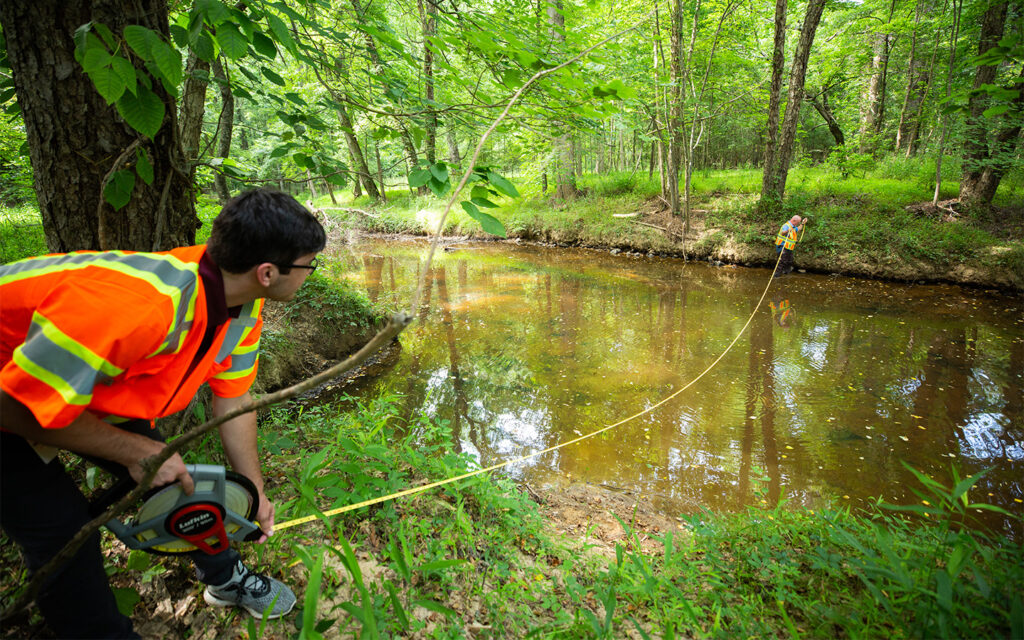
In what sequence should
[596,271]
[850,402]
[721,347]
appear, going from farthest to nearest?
[596,271] → [721,347] → [850,402]

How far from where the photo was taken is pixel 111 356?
Result: 40.4 inches

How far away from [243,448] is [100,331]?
2.64 feet

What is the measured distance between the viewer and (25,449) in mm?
1187

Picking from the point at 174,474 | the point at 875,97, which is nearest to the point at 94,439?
the point at 174,474

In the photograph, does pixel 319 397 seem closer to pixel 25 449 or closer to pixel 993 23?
pixel 25 449

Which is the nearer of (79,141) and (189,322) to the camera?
(189,322)

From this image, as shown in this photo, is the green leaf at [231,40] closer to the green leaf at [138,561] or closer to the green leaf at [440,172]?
the green leaf at [440,172]

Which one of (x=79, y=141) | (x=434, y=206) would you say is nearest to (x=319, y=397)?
(x=79, y=141)

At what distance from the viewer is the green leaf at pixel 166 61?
3.81 ft

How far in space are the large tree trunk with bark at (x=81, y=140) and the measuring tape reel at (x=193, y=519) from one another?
1293 millimetres

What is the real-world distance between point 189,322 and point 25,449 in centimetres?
57

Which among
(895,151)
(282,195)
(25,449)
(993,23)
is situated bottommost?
(25,449)

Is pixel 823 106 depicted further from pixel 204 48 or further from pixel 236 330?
pixel 236 330

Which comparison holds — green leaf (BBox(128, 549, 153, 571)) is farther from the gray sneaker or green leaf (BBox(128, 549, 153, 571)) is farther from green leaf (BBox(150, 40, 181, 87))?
green leaf (BBox(150, 40, 181, 87))
